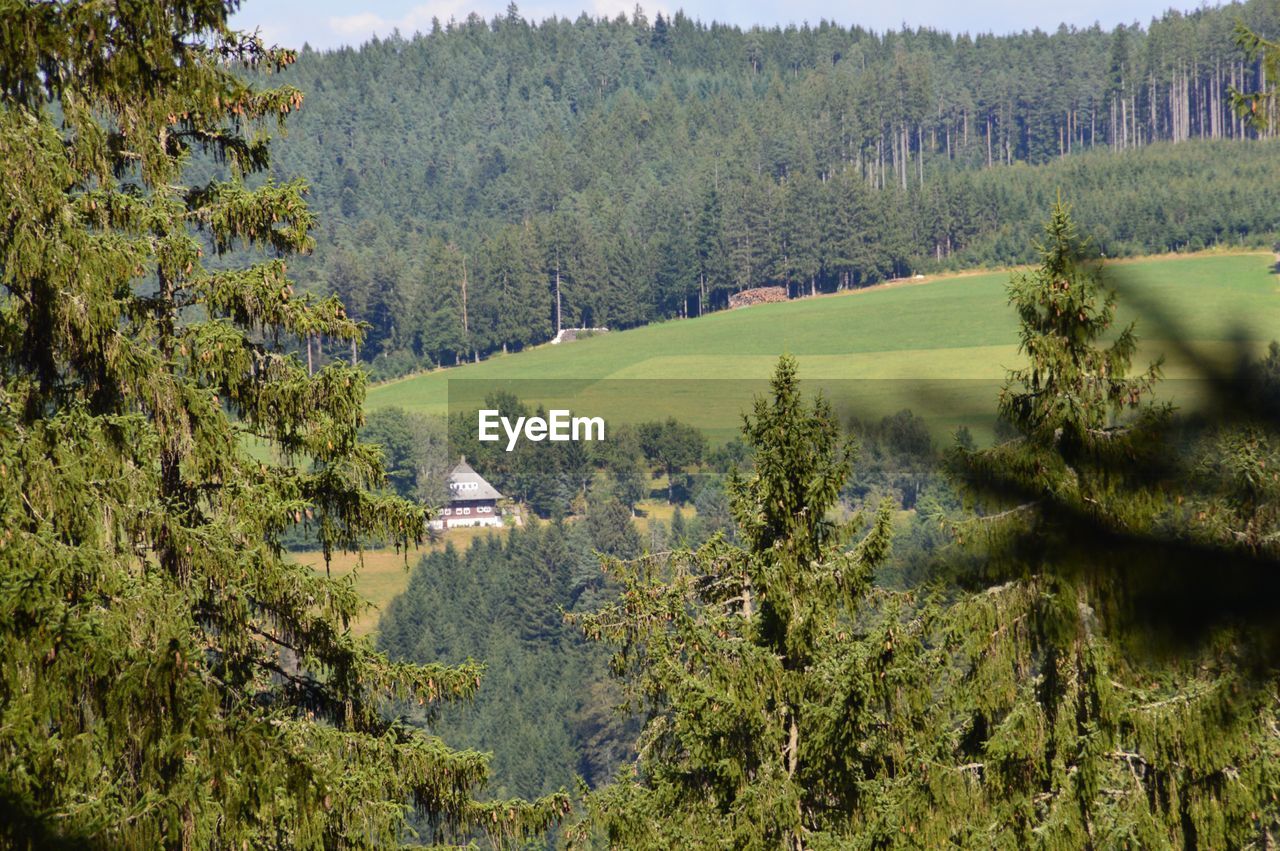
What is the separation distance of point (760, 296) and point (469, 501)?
51.5m

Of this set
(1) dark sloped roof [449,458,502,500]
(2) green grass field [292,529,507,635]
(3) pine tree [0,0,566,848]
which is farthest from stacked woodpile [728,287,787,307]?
(3) pine tree [0,0,566,848]

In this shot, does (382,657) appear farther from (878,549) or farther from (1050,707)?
(1050,707)

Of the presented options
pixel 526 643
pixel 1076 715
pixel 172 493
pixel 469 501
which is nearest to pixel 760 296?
pixel 469 501

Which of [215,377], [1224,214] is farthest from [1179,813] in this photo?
[1224,214]

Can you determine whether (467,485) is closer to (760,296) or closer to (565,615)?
(760,296)

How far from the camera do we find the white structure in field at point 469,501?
465 ft

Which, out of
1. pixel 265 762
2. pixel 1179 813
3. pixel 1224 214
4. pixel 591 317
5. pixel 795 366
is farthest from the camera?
pixel 591 317

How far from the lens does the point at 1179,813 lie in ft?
39.6

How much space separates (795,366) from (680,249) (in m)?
175

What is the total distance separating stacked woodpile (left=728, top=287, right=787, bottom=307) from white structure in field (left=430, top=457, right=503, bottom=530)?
47.2 metres

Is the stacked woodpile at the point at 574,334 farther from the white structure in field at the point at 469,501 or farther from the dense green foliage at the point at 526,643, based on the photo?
the dense green foliage at the point at 526,643

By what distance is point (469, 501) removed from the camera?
143 metres

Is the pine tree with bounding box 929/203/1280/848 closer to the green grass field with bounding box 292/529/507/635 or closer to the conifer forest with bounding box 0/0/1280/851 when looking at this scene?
the conifer forest with bounding box 0/0/1280/851

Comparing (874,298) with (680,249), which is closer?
(874,298)
